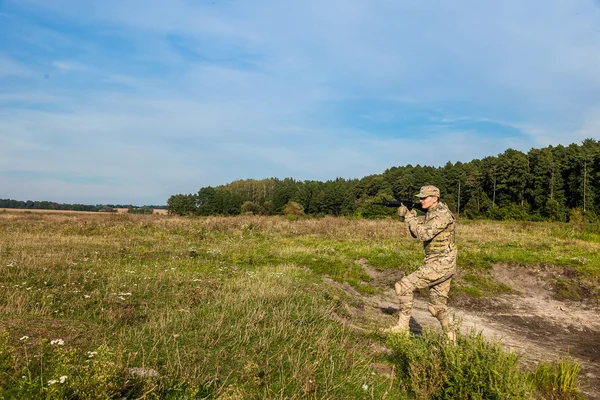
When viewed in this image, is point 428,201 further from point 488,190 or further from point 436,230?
point 488,190

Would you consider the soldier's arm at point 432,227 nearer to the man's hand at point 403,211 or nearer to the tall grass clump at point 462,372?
the man's hand at point 403,211

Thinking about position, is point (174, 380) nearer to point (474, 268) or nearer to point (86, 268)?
point (86, 268)

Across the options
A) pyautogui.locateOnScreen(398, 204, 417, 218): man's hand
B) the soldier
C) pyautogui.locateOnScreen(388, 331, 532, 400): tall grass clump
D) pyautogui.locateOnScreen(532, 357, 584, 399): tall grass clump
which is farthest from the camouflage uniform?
pyautogui.locateOnScreen(532, 357, 584, 399): tall grass clump

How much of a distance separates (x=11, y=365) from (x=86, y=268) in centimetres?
706

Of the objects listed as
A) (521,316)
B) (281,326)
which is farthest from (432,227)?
(521,316)

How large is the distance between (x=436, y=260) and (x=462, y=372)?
2.42 meters

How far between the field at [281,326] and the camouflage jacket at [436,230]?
4.44ft

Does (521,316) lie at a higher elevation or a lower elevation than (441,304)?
lower

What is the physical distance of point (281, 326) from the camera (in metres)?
6.14

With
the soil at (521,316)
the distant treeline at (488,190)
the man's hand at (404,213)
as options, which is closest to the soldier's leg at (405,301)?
the soil at (521,316)

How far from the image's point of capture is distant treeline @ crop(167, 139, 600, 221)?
52.4 m

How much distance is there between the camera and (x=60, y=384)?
3602 mm

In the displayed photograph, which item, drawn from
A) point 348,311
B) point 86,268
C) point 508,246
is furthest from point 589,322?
point 86,268

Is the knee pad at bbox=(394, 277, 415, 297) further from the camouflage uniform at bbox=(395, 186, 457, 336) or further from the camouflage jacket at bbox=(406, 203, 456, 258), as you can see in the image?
the camouflage jacket at bbox=(406, 203, 456, 258)
